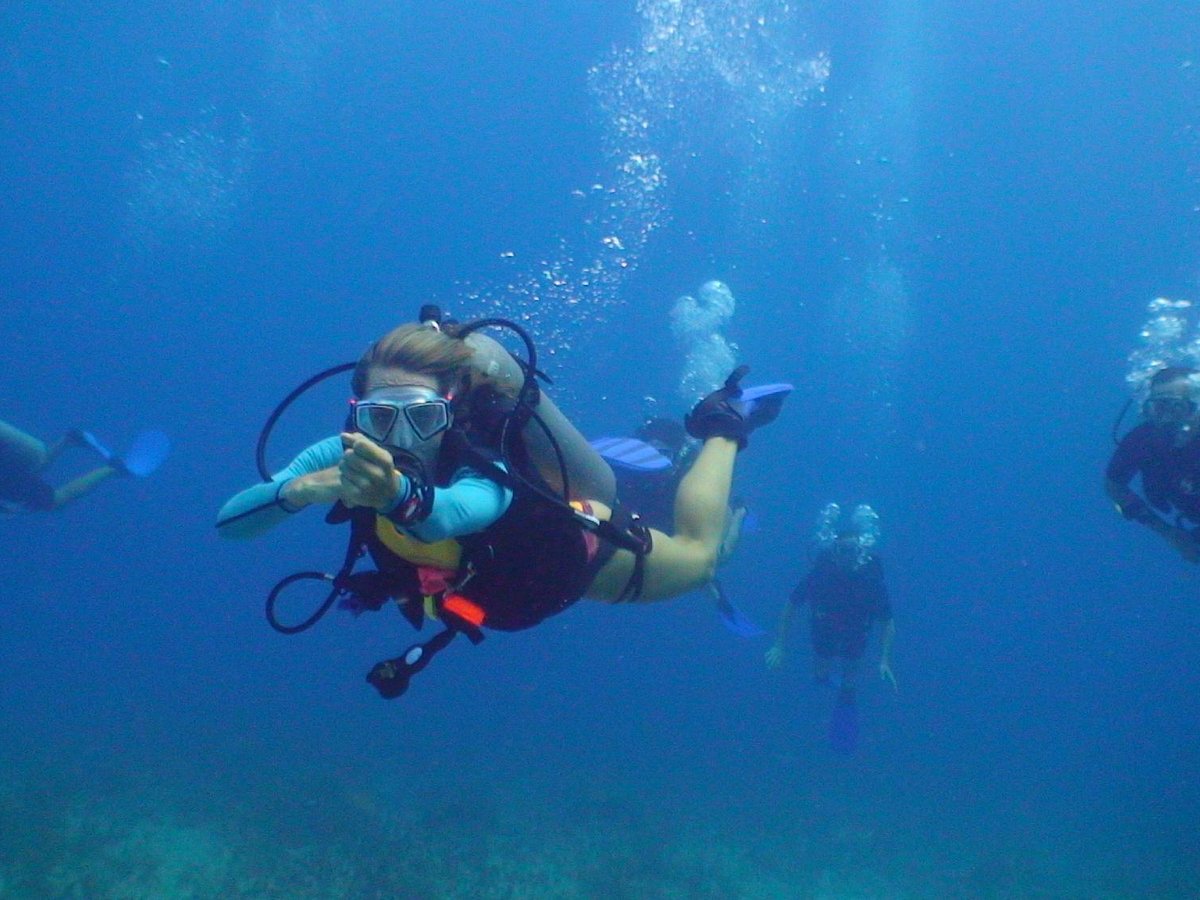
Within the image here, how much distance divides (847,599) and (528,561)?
913 centimetres

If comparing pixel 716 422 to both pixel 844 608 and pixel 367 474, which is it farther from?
pixel 844 608

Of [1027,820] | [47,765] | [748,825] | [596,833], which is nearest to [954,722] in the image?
[1027,820]

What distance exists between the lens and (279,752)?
15.3 meters

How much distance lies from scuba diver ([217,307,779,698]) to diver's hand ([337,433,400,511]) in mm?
14

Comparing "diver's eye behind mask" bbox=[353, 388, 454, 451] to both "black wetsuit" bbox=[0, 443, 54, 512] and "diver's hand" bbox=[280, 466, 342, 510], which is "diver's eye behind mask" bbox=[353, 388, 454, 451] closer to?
"diver's hand" bbox=[280, 466, 342, 510]

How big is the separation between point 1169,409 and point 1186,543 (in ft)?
4.19

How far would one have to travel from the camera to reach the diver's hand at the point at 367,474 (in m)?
1.79

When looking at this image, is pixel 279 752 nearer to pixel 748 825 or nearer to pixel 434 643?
pixel 748 825

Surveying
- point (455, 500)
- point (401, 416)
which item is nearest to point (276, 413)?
point (401, 416)

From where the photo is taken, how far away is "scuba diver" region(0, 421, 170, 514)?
1023 cm

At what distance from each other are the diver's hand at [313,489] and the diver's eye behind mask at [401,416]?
0.83ft

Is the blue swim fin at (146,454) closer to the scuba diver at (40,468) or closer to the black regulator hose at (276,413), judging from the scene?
the scuba diver at (40,468)

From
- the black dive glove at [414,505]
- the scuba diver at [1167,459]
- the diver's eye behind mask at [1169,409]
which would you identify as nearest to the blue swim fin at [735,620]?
the scuba diver at [1167,459]

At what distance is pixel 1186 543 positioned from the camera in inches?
264
